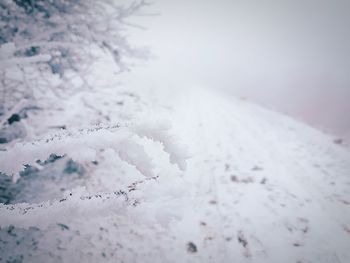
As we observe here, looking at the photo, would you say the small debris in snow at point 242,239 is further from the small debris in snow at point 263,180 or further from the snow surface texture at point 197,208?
the small debris in snow at point 263,180

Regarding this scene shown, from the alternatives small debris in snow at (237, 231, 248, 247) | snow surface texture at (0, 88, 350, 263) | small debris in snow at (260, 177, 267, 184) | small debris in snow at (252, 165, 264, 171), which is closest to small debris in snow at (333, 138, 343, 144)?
snow surface texture at (0, 88, 350, 263)

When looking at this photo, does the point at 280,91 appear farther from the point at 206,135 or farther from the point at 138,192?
the point at 138,192

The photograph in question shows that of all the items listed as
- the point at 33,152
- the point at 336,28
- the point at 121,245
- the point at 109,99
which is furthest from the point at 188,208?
the point at 336,28

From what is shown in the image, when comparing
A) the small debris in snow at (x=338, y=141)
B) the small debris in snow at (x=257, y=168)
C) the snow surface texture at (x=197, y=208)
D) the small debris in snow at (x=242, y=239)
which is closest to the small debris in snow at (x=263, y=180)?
the snow surface texture at (x=197, y=208)

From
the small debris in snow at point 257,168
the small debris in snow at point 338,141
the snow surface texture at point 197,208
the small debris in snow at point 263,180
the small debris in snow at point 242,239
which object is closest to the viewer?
the snow surface texture at point 197,208

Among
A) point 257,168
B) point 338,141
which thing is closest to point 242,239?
point 257,168

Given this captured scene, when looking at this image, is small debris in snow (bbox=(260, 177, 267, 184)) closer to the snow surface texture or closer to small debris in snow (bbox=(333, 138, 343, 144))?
the snow surface texture

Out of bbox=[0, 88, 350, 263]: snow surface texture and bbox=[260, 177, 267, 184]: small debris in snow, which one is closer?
bbox=[0, 88, 350, 263]: snow surface texture

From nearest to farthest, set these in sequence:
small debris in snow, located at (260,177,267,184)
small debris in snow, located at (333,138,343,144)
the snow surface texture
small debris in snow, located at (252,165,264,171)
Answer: the snow surface texture
small debris in snow, located at (260,177,267,184)
small debris in snow, located at (252,165,264,171)
small debris in snow, located at (333,138,343,144)

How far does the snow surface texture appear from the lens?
1200 millimetres

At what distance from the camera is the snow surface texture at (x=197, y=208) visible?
3.94 ft

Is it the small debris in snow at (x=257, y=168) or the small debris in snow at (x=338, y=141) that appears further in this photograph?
the small debris in snow at (x=338, y=141)

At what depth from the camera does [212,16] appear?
9106cm

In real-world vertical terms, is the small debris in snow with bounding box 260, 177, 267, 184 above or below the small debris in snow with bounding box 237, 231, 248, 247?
below
